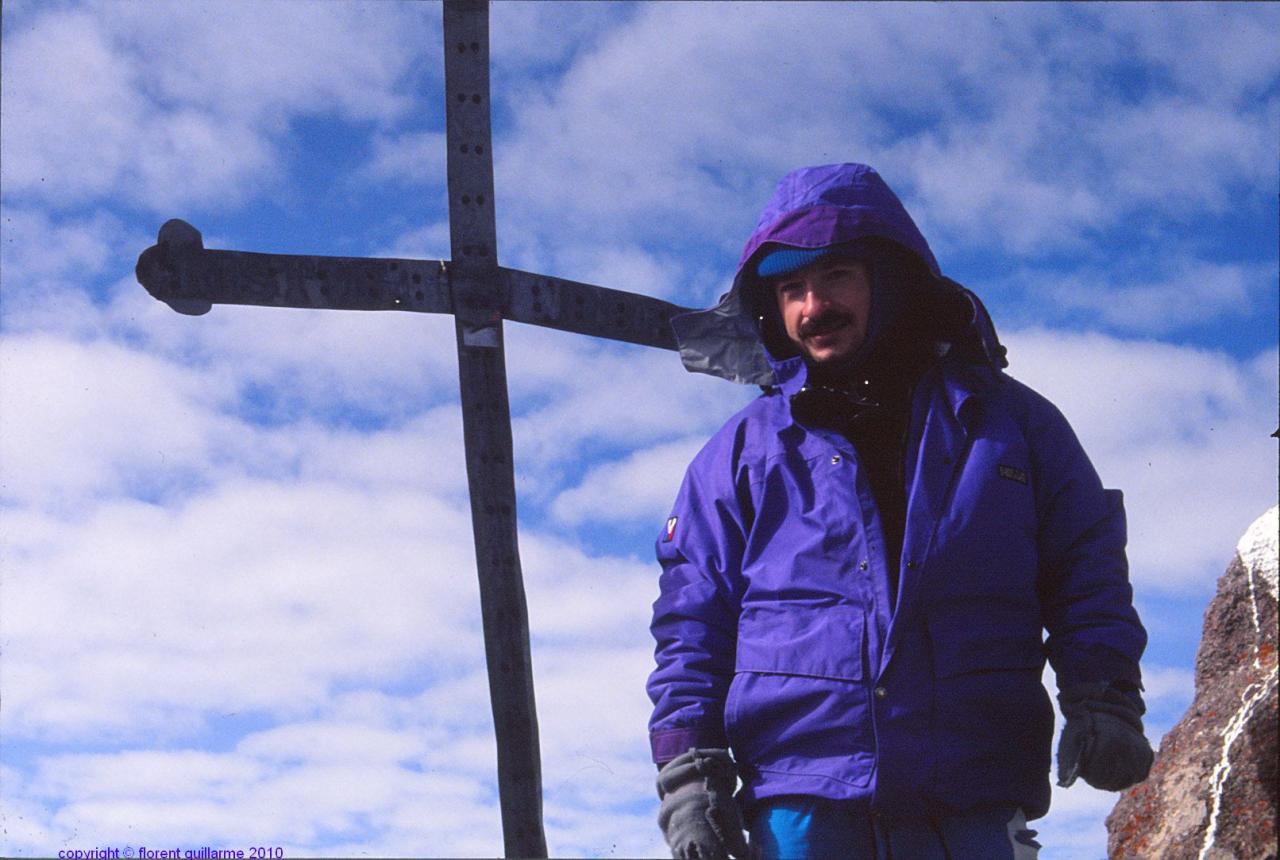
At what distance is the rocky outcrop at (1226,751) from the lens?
11.5 feet

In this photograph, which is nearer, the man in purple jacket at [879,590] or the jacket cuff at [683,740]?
the man in purple jacket at [879,590]

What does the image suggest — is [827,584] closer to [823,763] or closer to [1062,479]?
[823,763]

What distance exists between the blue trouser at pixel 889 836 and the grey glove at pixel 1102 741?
0.54 feet

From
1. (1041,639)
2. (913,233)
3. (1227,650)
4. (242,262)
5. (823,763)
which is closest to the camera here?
(823,763)

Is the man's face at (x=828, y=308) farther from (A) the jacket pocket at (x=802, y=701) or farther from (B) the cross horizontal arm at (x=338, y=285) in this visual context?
(B) the cross horizontal arm at (x=338, y=285)

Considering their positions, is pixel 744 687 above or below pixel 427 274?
below

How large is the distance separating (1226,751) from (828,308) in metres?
1.78

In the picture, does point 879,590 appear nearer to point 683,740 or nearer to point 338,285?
point 683,740

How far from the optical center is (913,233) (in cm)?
308

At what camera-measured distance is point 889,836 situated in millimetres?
2561

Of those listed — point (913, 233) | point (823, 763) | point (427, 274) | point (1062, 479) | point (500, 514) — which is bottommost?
point (823, 763)

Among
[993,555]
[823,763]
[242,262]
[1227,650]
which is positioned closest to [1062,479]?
[993,555]

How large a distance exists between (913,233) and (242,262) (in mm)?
2913

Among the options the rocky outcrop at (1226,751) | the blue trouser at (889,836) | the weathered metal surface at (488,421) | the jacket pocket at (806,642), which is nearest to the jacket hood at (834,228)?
the jacket pocket at (806,642)
